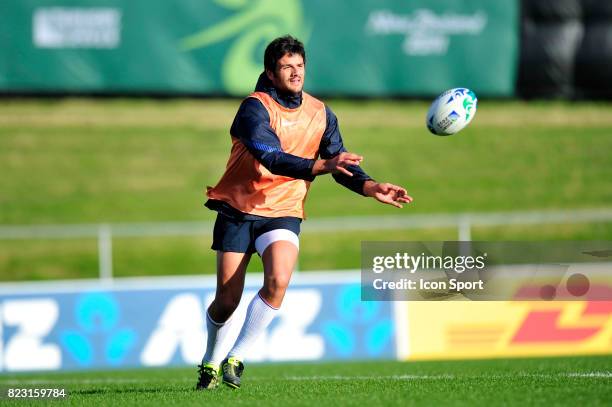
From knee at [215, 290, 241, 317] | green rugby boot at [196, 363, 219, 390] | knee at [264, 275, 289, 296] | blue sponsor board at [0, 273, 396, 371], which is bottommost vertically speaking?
blue sponsor board at [0, 273, 396, 371]

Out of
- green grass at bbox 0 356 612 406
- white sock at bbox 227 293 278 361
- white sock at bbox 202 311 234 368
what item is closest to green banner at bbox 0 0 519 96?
green grass at bbox 0 356 612 406

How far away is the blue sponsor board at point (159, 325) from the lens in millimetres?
12750

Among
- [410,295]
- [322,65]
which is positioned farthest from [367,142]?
[410,295]

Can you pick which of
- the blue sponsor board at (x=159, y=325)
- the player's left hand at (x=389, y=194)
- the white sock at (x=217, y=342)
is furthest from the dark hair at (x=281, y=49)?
the blue sponsor board at (x=159, y=325)

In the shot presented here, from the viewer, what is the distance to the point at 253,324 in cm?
678

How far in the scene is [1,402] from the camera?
21.9 ft

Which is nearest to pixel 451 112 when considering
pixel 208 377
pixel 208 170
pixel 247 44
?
pixel 208 377

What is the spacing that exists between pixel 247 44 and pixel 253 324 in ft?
47.0

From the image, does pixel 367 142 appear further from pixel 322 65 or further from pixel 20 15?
pixel 20 15

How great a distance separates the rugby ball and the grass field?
34.4 feet

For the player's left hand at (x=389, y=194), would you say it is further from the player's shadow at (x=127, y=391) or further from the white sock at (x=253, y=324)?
the player's shadow at (x=127, y=391)

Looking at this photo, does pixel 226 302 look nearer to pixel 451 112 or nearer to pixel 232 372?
pixel 232 372

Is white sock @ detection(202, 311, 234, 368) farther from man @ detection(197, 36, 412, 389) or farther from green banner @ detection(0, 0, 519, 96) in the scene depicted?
green banner @ detection(0, 0, 519, 96)

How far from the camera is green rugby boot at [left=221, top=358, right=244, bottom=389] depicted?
22.4ft
